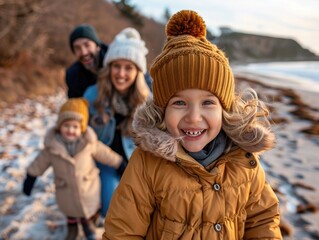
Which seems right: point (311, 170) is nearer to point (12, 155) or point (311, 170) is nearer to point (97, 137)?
point (97, 137)

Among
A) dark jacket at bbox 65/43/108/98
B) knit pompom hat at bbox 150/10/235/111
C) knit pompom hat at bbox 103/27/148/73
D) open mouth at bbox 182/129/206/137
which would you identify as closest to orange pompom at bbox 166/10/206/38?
knit pompom hat at bbox 150/10/235/111

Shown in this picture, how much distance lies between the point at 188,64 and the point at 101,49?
A: 2.24 m

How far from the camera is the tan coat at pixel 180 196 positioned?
4.77 ft

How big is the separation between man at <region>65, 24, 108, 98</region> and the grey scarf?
6.51 feet

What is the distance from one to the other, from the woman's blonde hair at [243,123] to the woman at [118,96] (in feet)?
4.09

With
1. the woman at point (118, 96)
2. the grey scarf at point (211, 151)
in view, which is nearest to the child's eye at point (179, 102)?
the grey scarf at point (211, 151)

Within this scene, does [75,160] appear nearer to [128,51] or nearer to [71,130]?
[71,130]

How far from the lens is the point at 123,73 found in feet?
9.15

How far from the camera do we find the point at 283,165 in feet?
15.8

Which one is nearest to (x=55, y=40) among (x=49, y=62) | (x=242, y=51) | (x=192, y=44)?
(x=49, y=62)

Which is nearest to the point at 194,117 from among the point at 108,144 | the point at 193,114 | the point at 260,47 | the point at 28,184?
the point at 193,114

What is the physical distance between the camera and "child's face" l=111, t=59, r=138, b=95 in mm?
2789

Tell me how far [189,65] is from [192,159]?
394 millimetres

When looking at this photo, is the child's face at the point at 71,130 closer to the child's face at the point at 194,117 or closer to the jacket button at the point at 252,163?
the child's face at the point at 194,117
